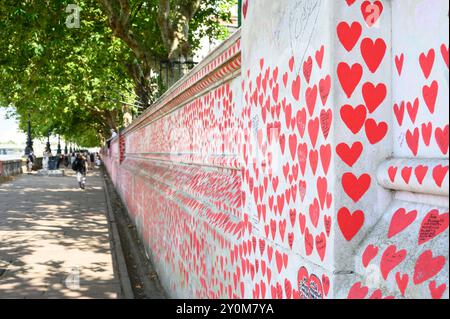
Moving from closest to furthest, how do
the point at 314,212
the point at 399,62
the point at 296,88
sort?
the point at 399,62
the point at 314,212
the point at 296,88

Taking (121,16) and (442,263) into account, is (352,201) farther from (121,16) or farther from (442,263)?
(121,16)

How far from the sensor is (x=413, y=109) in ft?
5.92

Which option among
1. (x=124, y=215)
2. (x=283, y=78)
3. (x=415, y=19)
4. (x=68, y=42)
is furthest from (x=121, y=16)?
(x=415, y=19)

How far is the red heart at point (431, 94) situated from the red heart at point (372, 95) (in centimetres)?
25

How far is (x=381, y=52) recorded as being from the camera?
197 cm

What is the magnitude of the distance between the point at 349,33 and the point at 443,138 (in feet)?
1.82

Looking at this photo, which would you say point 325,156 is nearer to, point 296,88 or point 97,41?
point 296,88

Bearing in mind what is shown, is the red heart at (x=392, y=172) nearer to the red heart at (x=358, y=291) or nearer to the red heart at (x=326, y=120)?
the red heart at (x=326, y=120)

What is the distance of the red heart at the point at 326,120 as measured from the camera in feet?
6.47

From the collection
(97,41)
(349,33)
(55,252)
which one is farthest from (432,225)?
(97,41)

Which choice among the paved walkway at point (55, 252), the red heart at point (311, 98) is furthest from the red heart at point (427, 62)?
the paved walkway at point (55, 252)

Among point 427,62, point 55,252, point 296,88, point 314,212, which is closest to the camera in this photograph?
point 427,62

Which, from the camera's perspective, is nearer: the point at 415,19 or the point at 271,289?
the point at 415,19
